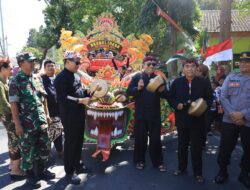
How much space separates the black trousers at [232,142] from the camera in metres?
4.08

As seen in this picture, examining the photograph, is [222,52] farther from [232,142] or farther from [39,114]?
[39,114]

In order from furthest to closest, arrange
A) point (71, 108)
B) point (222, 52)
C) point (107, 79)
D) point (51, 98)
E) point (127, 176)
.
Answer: point (222, 52) < point (107, 79) < point (51, 98) < point (127, 176) < point (71, 108)

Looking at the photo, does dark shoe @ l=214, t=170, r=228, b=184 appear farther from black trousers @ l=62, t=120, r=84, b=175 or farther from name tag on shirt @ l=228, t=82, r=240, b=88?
black trousers @ l=62, t=120, r=84, b=175

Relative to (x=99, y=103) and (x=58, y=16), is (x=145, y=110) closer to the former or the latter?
(x=99, y=103)

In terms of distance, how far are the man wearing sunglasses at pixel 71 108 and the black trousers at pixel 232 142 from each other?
78.5 inches

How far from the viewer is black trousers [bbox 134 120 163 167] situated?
4773mm

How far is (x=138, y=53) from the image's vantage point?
648 centimetres

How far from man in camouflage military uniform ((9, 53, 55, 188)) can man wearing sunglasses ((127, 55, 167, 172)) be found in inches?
58.9

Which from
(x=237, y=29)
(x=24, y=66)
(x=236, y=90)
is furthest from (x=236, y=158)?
(x=237, y=29)

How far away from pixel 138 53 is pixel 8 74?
2.92 meters

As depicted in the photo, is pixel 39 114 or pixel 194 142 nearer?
pixel 39 114

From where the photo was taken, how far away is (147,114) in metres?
4.70

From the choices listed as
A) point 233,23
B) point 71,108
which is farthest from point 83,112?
point 233,23

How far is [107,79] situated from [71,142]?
204cm
